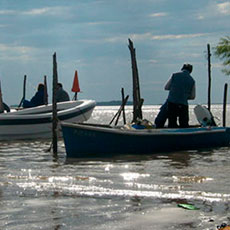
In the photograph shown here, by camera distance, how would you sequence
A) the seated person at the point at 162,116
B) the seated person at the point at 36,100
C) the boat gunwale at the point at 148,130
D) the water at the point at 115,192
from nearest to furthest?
the water at the point at 115,192, the boat gunwale at the point at 148,130, the seated person at the point at 162,116, the seated person at the point at 36,100

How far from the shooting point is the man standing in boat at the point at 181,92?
14570 mm

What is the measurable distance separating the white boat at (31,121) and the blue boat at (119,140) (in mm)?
7165

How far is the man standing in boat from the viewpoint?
574 inches

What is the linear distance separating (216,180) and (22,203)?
11.6ft

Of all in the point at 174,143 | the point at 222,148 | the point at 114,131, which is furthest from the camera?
the point at 222,148

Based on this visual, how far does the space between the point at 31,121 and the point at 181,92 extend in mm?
8380

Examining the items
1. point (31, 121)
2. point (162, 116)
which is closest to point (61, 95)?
point (31, 121)

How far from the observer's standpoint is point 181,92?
1460 cm

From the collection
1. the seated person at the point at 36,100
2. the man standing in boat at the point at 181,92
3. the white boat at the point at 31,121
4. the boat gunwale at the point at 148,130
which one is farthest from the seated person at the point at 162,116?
the seated person at the point at 36,100

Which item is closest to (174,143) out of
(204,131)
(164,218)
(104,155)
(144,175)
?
(204,131)

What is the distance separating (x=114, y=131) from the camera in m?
13.4

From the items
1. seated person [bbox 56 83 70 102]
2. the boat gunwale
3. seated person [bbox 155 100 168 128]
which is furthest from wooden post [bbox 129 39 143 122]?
seated person [bbox 56 83 70 102]

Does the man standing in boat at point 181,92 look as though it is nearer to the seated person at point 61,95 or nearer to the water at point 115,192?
the water at point 115,192

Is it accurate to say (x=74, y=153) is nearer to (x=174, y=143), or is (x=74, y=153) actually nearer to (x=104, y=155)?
(x=104, y=155)
